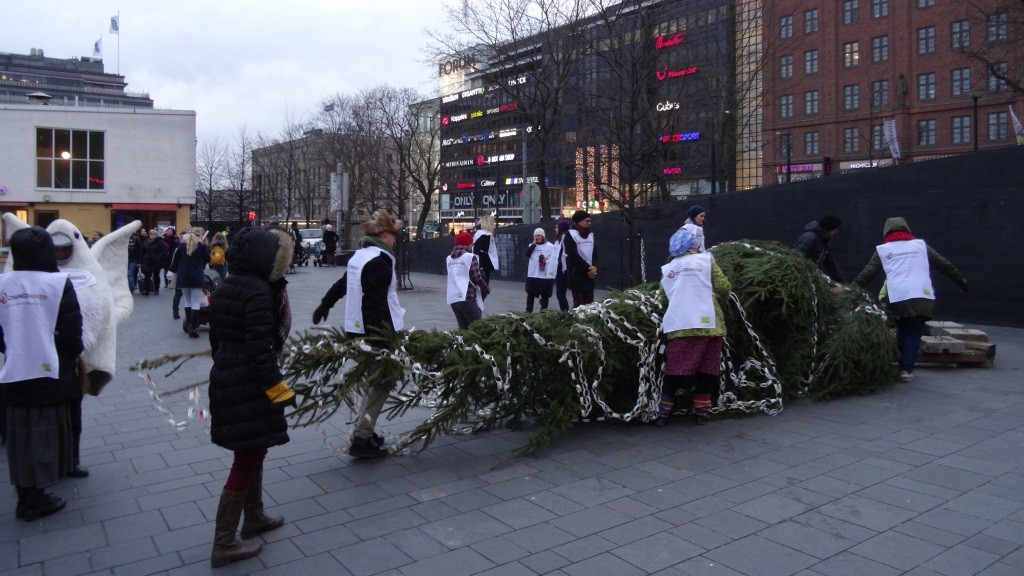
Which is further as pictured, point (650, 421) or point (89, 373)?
point (650, 421)

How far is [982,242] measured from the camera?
1327 centimetres

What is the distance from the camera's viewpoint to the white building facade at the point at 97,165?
126 ft

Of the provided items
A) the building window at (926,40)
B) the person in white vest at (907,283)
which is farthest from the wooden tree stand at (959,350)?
the building window at (926,40)

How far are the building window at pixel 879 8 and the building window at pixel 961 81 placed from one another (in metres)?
6.68

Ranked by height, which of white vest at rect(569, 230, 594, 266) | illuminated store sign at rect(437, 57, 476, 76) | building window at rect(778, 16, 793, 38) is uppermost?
building window at rect(778, 16, 793, 38)

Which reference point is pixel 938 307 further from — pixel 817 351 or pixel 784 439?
pixel 784 439

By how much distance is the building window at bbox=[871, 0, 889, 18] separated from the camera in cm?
5700

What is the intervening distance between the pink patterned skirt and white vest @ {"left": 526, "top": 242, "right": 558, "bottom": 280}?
6621mm

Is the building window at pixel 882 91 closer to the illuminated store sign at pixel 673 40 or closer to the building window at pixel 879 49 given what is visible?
the building window at pixel 879 49

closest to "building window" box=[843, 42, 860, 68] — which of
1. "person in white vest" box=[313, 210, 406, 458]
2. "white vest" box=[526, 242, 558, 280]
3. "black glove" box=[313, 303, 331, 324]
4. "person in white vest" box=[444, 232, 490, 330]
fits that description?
"white vest" box=[526, 242, 558, 280]

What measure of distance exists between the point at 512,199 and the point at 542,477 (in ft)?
319

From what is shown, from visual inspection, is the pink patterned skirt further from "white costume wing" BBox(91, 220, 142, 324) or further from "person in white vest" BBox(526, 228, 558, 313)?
"person in white vest" BBox(526, 228, 558, 313)

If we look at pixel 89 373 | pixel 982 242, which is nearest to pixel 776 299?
pixel 89 373

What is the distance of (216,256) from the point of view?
14656 mm
